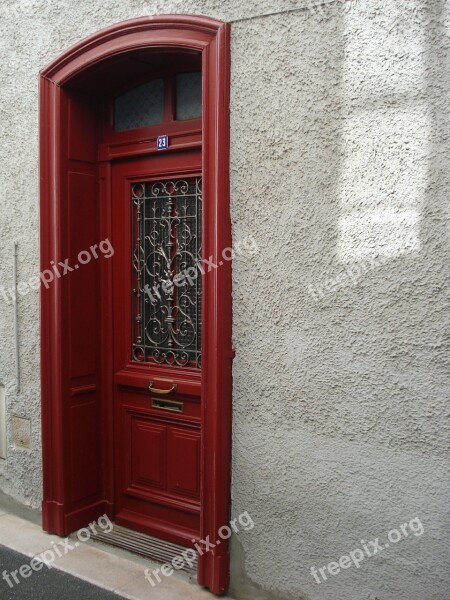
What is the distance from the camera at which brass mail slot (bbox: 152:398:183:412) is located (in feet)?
13.5

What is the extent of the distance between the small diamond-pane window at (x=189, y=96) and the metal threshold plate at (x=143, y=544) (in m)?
2.84

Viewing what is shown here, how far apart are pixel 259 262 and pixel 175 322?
1.02 metres

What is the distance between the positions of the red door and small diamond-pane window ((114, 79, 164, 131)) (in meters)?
0.28

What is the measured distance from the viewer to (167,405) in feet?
13.7

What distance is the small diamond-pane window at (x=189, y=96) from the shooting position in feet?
13.1

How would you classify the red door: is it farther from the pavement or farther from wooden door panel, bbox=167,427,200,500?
the pavement

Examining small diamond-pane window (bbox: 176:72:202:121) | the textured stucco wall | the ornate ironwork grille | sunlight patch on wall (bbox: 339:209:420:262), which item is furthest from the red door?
sunlight patch on wall (bbox: 339:209:420:262)

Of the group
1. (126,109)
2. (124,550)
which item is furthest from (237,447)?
(126,109)

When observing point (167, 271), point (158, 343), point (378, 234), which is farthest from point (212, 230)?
point (158, 343)

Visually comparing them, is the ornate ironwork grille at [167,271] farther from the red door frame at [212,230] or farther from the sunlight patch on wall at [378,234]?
the sunlight patch on wall at [378,234]

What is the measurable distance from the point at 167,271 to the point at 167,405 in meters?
0.91

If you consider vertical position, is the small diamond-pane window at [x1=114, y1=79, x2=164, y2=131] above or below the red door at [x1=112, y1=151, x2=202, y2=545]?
above

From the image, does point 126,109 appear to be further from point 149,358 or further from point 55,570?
point 55,570

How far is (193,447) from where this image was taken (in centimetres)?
408
